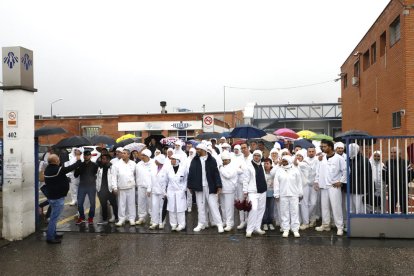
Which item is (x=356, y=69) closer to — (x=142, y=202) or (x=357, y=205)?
(x=357, y=205)

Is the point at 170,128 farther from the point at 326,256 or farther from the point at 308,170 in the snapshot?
the point at 326,256

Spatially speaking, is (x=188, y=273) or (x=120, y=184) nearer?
(x=188, y=273)

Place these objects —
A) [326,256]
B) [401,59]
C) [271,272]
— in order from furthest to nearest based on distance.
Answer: [401,59]
[326,256]
[271,272]

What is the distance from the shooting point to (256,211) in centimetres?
850

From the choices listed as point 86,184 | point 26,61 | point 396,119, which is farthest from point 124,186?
point 396,119

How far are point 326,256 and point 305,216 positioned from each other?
2442 mm

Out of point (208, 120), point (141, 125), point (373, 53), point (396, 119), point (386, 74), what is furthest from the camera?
point (141, 125)

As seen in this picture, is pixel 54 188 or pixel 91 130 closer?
pixel 54 188

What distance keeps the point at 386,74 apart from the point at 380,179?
1251 cm

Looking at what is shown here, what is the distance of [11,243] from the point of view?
8.28 m

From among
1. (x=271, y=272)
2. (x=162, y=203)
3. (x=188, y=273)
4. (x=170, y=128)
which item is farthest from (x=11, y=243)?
(x=170, y=128)

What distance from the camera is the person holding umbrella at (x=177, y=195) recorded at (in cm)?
912

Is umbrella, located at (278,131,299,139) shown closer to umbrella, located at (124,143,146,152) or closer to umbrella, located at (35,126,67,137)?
umbrella, located at (124,143,146,152)

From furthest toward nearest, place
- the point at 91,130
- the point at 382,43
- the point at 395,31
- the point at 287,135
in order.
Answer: the point at 91,130 < the point at 382,43 < the point at 395,31 < the point at 287,135
